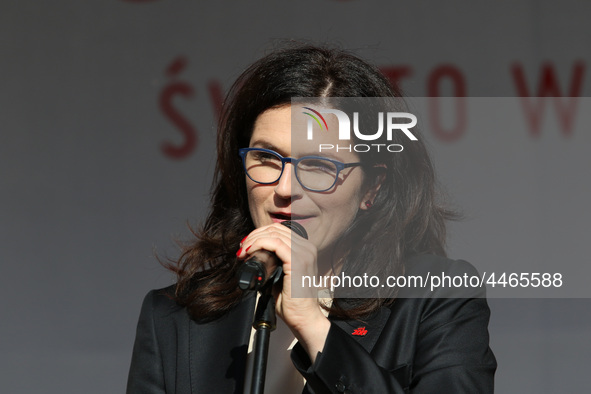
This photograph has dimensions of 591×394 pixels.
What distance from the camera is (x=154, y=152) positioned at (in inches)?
165

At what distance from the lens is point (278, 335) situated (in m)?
2.11

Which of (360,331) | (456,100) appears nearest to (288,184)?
(360,331)

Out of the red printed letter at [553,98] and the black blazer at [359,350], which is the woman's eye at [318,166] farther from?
the red printed letter at [553,98]

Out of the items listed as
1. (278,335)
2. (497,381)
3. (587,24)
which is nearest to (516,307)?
(497,381)

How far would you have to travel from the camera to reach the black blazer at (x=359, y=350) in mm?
1746

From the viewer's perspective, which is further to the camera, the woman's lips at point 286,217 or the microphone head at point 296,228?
the woman's lips at point 286,217

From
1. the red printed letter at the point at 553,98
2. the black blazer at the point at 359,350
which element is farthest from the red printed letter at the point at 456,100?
the black blazer at the point at 359,350

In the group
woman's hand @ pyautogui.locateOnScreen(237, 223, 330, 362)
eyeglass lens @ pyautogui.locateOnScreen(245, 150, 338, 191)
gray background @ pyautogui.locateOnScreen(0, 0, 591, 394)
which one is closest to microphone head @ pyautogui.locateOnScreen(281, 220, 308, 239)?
woman's hand @ pyautogui.locateOnScreen(237, 223, 330, 362)

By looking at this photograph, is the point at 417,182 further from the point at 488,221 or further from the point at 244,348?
the point at 488,221

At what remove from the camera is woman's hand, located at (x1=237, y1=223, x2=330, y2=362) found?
1609mm

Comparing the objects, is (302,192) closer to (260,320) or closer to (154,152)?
(260,320)

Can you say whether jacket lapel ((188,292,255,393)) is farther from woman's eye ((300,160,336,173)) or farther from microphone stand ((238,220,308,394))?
microphone stand ((238,220,308,394))

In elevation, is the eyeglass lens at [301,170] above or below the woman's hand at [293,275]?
above

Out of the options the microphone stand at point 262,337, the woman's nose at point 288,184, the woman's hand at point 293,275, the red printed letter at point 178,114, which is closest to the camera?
the microphone stand at point 262,337
